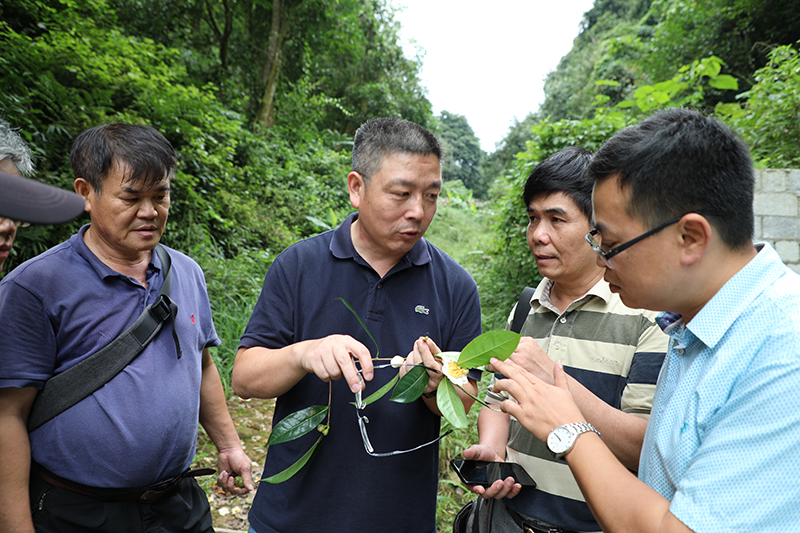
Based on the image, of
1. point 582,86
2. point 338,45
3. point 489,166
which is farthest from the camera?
point 489,166

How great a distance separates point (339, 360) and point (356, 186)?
2.39 ft

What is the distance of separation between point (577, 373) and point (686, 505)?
2.46 ft

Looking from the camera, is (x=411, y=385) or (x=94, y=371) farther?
(x=94, y=371)

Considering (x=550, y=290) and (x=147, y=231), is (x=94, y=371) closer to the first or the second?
(x=147, y=231)

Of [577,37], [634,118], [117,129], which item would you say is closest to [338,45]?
[634,118]

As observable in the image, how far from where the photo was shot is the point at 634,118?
5.48m

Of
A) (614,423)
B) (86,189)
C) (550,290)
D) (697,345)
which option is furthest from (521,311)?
(86,189)

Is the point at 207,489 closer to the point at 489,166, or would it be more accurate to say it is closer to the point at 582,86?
the point at 582,86

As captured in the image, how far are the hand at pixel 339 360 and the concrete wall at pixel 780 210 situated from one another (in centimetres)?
474

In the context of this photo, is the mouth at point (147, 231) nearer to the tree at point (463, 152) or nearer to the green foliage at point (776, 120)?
the green foliage at point (776, 120)

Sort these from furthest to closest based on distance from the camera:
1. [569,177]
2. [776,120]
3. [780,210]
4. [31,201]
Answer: [776,120], [780,210], [569,177], [31,201]

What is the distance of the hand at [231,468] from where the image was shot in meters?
1.92

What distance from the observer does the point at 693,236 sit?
98cm

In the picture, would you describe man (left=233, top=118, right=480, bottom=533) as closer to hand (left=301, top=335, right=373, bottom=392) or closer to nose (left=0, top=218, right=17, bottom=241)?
hand (left=301, top=335, right=373, bottom=392)
